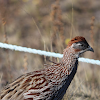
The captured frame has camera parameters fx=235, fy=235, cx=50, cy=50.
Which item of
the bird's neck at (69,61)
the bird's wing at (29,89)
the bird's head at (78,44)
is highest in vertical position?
the bird's head at (78,44)

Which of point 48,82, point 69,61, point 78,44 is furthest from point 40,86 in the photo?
point 78,44

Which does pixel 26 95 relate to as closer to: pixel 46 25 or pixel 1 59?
pixel 1 59

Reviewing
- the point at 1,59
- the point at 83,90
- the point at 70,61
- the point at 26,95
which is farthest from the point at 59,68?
the point at 1,59

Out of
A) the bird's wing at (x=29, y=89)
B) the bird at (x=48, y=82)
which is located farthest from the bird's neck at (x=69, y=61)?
the bird's wing at (x=29, y=89)

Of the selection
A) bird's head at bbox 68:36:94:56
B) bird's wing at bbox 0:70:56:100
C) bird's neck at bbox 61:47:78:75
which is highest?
bird's head at bbox 68:36:94:56

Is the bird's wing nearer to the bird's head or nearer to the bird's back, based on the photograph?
the bird's back

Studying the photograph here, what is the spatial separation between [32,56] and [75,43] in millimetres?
3716

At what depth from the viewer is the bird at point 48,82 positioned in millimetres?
2855

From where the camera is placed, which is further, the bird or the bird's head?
the bird's head

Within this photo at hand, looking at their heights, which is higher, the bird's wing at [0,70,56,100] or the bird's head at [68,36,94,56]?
the bird's head at [68,36,94,56]

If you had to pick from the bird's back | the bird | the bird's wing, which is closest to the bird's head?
the bird

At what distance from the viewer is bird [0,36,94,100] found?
2.85 meters

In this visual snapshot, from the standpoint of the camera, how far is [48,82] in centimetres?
295

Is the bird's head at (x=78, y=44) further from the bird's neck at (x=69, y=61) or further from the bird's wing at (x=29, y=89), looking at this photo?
the bird's wing at (x=29, y=89)
